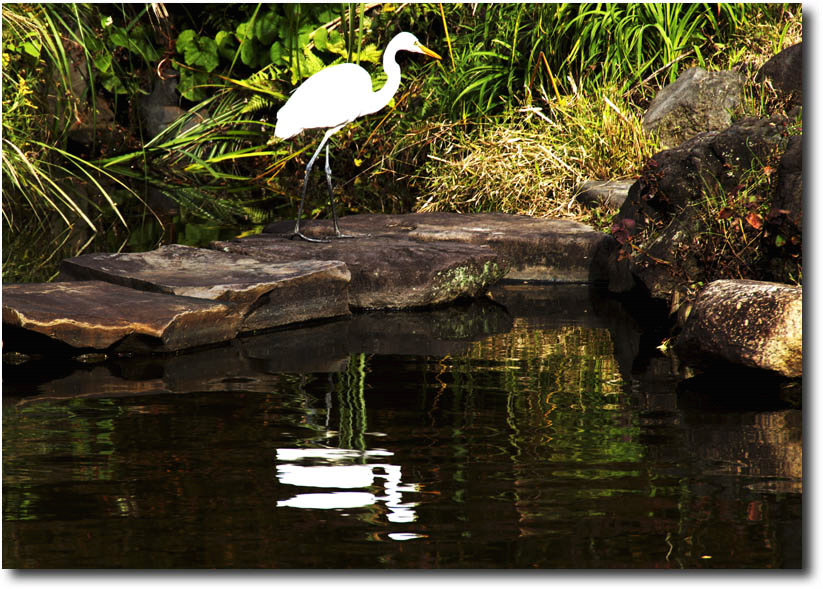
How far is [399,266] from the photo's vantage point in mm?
5676

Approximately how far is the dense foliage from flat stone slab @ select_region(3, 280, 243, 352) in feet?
4.16

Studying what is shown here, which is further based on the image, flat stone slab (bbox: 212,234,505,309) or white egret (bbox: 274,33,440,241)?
white egret (bbox: 274,33,440,241)

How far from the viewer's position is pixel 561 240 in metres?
6.44

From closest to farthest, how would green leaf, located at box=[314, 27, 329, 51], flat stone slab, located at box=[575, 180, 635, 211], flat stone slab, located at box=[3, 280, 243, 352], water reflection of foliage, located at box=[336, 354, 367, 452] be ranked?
water reflection of foliage, located at box=[336, 354, 367, 452], flat stone slab, located at box=[3, 280, 243, 352], flat stone slab, located at box=[575, 180, 635, 211], green leaf, located at box=[314, 27, 329, 51]

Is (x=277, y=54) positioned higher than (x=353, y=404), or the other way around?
(x=277, y=54)

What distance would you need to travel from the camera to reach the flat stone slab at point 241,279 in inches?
194

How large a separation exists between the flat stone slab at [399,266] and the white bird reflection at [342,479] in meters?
2.46

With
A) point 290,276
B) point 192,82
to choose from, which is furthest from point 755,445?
point 192,82

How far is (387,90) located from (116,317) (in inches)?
108

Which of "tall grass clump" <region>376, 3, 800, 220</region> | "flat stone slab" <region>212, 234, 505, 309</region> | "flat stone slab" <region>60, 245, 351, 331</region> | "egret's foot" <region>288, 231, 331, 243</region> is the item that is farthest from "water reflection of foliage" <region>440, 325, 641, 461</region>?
"tall grass clump" <region>376, 3, 800, 220</region>

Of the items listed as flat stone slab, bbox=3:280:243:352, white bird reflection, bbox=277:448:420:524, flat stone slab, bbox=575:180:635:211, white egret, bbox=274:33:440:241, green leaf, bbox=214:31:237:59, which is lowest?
white bird reflection, bbox=277:448:420:524

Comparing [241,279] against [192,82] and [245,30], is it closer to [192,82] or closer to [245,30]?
[245,30]

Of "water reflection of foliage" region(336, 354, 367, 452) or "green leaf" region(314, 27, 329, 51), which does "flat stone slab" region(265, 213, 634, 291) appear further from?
"green leaf" region(314, 27, 329, 51)

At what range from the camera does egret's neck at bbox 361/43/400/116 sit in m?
6.48
